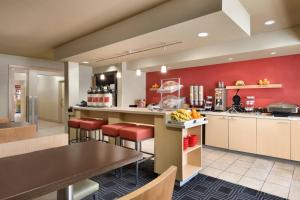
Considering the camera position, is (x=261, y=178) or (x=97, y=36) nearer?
(x=261, y=178)

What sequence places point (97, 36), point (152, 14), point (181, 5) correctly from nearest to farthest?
1. point (181, 5)
2. point (152, 14)
3. point (97, 36)

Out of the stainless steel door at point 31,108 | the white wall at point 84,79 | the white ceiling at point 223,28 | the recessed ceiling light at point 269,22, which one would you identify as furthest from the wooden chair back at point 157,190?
the stainless steel door at point 31,108

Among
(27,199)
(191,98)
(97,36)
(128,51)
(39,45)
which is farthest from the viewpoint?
(191,98)

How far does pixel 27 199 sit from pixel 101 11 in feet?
8.63

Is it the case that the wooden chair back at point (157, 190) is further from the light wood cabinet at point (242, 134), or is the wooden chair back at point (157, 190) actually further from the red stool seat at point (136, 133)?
the light wood cabinet at point (242, 134)

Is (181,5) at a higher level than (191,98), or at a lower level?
higher

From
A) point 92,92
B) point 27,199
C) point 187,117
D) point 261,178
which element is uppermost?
point 92,92

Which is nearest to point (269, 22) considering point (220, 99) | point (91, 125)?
point (220, 99)

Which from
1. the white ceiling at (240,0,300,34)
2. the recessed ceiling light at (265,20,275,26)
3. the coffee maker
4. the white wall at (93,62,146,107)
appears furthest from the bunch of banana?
the white wall at (93,62,146,107)

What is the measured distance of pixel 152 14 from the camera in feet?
9.11

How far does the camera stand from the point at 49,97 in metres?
9.34

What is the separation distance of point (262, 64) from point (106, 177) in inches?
161

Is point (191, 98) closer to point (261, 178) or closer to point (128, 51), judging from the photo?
point (128, 51)

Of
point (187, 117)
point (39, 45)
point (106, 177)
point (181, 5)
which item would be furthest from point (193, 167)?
point (39, 45)
